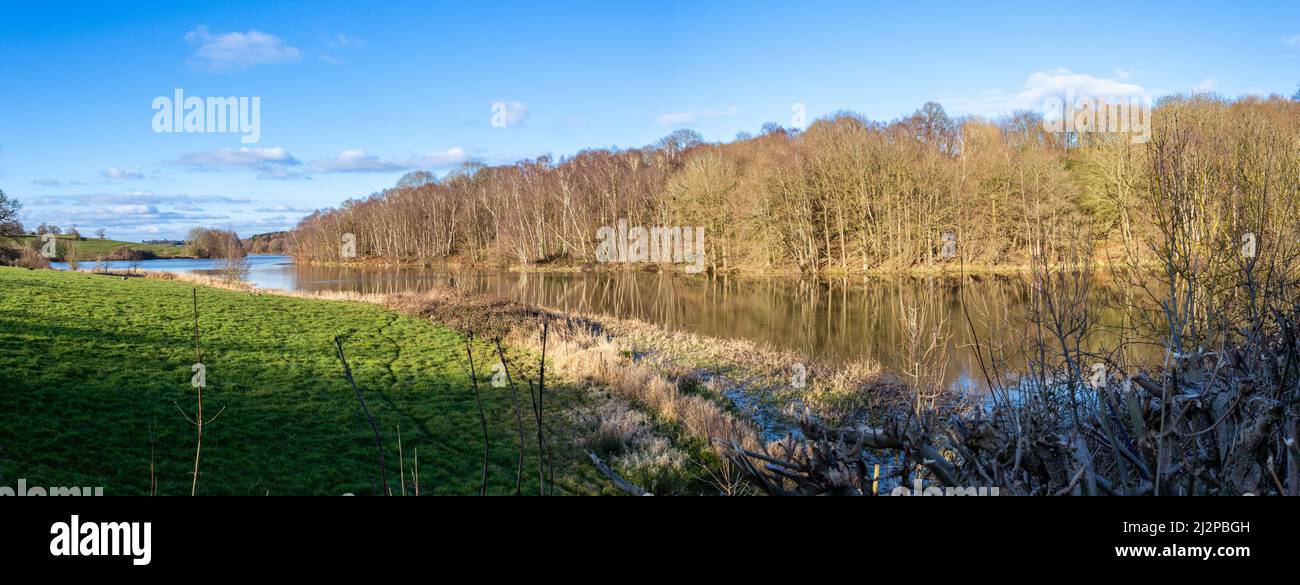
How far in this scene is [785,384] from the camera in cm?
1376

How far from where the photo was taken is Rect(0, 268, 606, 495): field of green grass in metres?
7.21

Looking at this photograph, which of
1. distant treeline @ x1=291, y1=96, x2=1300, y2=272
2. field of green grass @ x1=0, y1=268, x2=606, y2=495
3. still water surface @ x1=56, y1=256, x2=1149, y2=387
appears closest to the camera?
field of green grass @ x1=0, y1=268, x2=606, y2=495

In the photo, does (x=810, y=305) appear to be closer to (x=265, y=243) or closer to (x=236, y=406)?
(x=236, y=406)

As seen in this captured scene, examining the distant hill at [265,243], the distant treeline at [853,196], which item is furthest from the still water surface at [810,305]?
the distant hill at [265,243]

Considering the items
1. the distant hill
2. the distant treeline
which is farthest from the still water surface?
the distant hill

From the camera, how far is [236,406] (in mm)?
9914

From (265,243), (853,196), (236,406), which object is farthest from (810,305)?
(265,243)

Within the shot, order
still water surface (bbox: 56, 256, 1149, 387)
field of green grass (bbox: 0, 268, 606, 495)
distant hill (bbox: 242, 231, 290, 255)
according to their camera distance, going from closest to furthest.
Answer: field of green grass (bbox: 0, 268, 606, 495)
still water surface (bbox: 56, 256, 1149, 387)
distant hill (bbox: 242, 231, 290, 255)

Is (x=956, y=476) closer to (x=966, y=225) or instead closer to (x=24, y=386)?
(x=24, y=386)

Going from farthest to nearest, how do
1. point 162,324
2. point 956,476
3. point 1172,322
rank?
point 162,324 → point 1172,322 → point 956,476

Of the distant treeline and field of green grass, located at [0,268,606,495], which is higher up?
the distant treeline

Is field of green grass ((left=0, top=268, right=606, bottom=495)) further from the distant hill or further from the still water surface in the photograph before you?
the distant hill
